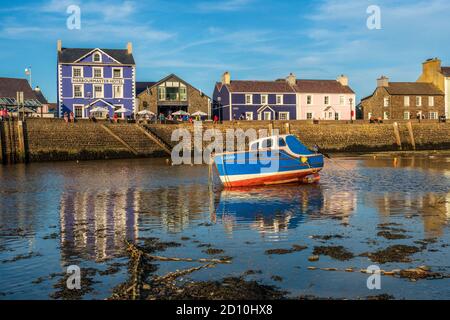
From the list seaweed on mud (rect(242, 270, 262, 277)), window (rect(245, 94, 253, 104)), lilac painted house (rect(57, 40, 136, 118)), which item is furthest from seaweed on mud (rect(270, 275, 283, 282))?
window (rect(245, 94, 253, 104))

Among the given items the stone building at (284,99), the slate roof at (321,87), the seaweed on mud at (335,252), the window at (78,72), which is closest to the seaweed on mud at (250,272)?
the seaweed on mud at (335,252)

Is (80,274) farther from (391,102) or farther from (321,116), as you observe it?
(391,102)

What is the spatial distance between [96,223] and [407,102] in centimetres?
7142

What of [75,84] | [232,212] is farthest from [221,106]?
[232,212]

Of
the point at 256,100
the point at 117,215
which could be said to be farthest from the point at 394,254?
the point at 256,100

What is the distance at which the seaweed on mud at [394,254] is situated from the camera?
12.2 metres

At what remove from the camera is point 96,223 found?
1766cm

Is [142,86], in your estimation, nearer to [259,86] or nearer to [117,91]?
[117,91]

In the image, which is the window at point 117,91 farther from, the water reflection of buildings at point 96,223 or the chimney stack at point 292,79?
the water reflection of buildings at point 96,223

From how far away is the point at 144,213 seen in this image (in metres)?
19.6

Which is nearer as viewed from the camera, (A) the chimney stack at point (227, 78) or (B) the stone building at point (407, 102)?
(A) the chimney stack at point (227, 78)

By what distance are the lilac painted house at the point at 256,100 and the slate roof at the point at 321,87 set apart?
169 centimetres

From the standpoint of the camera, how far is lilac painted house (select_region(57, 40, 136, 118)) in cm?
6350
